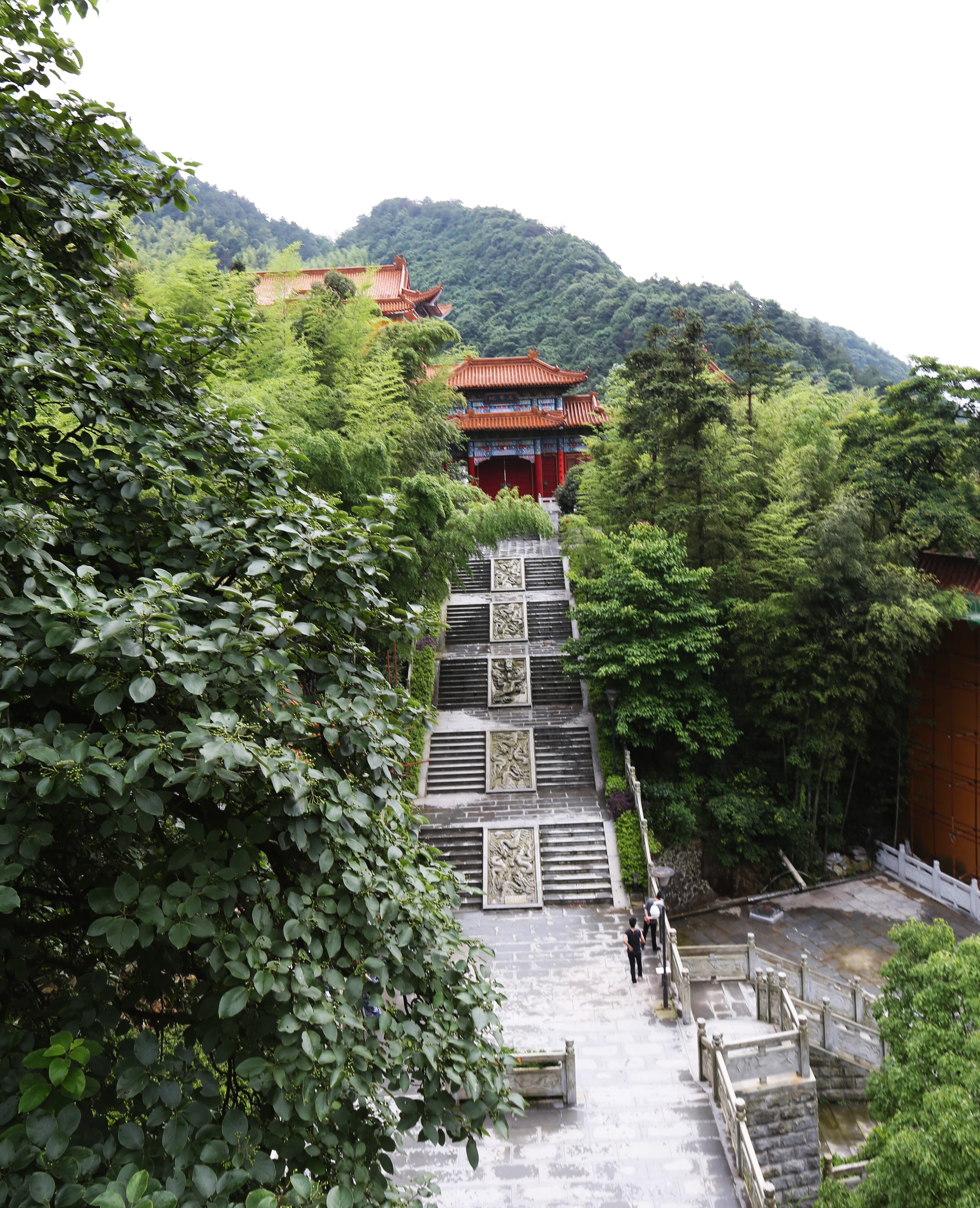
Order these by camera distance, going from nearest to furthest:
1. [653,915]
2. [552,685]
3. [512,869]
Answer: [653,915] → [512,869] → [552,685]

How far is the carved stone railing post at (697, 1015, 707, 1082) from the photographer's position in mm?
7223

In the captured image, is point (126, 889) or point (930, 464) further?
point (930, 464)

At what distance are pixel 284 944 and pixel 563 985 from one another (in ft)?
26.0

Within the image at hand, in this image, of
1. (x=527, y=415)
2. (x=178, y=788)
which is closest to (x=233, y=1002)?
(x=178, y=788)

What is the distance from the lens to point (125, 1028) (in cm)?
216

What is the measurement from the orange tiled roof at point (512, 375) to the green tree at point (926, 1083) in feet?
71.7

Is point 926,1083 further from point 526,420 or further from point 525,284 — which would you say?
point 525,284

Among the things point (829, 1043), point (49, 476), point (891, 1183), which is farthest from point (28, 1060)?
point (829, 1043)

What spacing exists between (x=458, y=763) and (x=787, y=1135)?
8.13 metres

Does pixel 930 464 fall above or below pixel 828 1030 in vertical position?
above

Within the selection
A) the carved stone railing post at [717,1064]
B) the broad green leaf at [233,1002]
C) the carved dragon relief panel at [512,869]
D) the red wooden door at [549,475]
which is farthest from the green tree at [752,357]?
the broad green leaf at [233,1002]

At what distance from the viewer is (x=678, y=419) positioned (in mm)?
13852

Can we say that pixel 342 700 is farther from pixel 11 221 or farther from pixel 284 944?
pixel 11 221

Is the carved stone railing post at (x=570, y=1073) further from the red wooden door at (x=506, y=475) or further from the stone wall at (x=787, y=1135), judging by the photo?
the red wooden door at (x=506, y=475)
